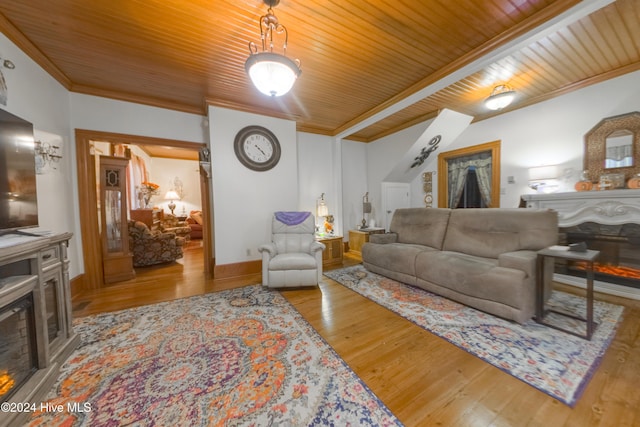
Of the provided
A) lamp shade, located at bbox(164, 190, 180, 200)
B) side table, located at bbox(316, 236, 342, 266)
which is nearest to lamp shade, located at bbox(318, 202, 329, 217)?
side table, located at bbox(316, 236, 342, 266)

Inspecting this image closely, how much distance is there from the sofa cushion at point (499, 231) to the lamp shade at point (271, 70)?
9.18 feet

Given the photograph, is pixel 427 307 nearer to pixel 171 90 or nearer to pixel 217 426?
pixel 217 426

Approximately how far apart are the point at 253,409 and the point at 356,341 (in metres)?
0.92

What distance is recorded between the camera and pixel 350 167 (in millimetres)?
5320

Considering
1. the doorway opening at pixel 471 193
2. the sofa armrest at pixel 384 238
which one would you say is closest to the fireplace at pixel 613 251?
the doorway opening at pixel 471 193

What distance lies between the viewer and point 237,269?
3.61 metres

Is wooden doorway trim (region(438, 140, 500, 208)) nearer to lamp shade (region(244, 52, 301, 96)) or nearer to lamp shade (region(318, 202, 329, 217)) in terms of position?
lamp shade (region(318, 202, 329, 217))

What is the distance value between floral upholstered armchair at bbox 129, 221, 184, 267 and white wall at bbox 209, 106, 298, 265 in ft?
5.89

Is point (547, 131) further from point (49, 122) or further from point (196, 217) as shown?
point (196, 217)

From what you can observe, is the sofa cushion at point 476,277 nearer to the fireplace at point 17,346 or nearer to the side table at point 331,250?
the side table at point 331,250

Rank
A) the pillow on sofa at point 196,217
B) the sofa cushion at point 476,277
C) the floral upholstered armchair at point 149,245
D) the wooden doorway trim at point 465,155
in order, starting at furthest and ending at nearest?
the pillow on sofa at point 196,217 < the floral upholstered armchair at point 149,245 < the wooden doorway trim at point 465,155 < the sofa cushion at point 476,277

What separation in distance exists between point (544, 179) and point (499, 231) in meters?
1.70

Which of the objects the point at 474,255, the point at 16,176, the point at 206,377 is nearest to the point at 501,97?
the point at 474,255

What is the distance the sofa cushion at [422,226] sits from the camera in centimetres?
325
